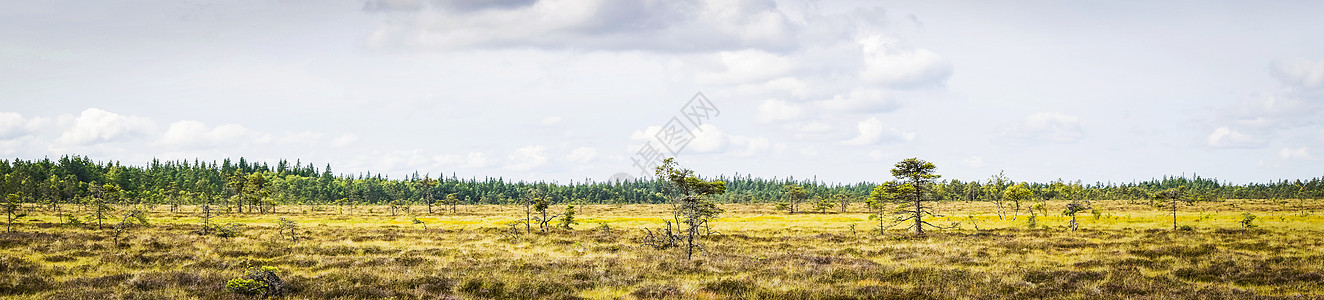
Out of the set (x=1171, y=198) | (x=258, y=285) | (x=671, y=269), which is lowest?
(x=671, y=269)

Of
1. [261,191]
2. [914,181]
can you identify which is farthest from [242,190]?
[914,181]

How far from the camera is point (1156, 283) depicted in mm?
16969

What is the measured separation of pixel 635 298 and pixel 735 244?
61.7 feet

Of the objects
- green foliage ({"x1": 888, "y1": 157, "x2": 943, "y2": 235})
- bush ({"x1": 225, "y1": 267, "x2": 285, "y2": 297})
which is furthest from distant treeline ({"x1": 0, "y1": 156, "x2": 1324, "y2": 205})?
bush ({"x1": 225, "y1": 267, "x2": 285, "y2": 297})

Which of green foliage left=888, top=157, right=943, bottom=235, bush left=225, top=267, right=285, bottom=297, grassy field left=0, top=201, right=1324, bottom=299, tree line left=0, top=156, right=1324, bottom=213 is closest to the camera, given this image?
bush left=225, top=267, right=285, bottom=297

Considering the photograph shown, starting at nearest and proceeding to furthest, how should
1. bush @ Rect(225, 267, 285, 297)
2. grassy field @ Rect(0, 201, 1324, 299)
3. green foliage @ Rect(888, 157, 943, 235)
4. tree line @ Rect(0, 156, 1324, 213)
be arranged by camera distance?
bush @ Rect(225, 267, 285, 297)
grassy field @ Rect(0, 201, 1324, 299)
green foliage @ Rect(888, 157, 943, 235)
tree line @ Rect(0, 156, 1324, 213)

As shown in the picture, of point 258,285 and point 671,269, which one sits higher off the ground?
point 258,285

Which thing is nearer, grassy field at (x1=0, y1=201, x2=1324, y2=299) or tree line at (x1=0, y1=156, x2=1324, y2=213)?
grassy field at (x1=0, y1=201, x2=1324, y2=299)

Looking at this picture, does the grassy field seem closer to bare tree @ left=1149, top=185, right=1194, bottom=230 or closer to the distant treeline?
bare tree @ left=1149, top=185, right=1194, bottom=230

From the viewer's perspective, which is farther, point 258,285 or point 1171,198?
point 1171,198

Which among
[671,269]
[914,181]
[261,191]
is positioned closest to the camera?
[671,269]

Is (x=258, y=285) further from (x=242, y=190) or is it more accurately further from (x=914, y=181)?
(x=242, y=190)

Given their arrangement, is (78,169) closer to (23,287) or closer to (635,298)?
(23,287)

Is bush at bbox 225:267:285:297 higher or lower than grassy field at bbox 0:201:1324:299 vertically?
higher
